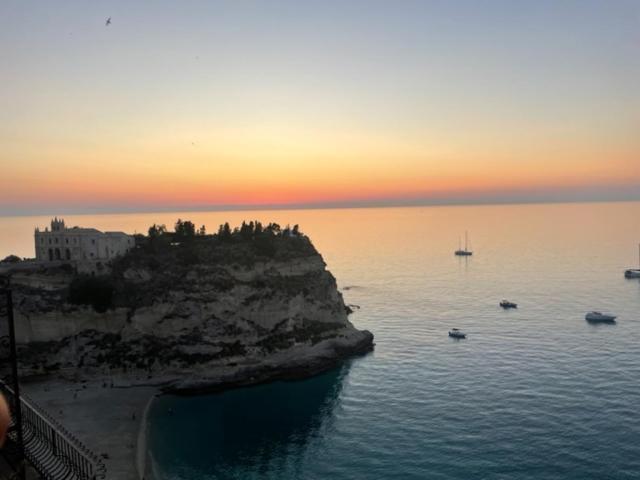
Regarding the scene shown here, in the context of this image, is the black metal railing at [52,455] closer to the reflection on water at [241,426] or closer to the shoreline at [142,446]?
the shoreline at [142,446]

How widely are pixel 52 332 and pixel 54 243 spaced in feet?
62.1

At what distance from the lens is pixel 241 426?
159 feet

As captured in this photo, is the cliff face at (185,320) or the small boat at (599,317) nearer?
the cliff face at (185,320)

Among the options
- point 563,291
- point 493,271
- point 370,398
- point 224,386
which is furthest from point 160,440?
point 493,271

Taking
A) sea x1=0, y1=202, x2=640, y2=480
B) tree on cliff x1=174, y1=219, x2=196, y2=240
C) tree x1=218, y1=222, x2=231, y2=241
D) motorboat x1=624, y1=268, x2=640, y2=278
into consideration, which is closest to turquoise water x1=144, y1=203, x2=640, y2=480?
sea x1=0, y1=202, x2=640, y2=480

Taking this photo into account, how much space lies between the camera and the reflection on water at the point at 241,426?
41.2m

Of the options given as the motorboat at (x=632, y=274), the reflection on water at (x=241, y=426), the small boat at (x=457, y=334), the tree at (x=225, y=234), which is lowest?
the reflection on water at (x=241, y=426)

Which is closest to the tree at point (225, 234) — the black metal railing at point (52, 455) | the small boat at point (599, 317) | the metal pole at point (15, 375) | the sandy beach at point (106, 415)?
the sandy beach at point (106, 415)

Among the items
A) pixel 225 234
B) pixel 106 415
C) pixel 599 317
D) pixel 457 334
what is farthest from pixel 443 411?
pixel 599 317

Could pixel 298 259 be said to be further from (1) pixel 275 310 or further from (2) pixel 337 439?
(2) pixel 337 439

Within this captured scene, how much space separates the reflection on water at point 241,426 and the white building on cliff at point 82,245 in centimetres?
2769

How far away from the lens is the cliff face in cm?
6072

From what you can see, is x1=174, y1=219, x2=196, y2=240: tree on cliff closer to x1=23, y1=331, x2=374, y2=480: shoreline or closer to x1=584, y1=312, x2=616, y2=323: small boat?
x1=23, y1=331, x2=374, y2=480: shoreline

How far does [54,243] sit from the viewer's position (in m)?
75.5
